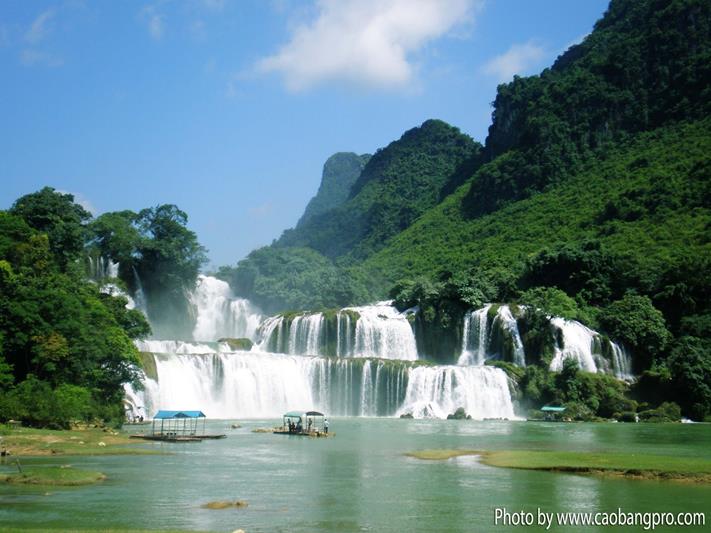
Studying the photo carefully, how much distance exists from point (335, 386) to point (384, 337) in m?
9.51

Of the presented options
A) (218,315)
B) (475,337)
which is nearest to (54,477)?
(475,337)

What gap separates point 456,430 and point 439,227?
71.8m

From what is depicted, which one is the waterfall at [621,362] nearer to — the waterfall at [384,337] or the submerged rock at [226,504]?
the waterfall at [384,337]

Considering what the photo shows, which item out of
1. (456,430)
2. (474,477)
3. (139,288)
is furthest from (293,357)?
(474,477)

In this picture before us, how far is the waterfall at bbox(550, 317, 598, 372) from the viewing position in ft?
186

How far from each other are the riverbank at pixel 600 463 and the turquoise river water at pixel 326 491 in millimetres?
810

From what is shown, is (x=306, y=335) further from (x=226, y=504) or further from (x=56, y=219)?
(x=226, y=504)

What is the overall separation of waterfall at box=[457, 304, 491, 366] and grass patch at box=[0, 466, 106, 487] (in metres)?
42.4

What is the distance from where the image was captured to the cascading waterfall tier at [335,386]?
51.2m

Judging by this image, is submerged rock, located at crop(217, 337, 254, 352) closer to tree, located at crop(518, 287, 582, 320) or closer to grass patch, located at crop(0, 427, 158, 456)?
tree, located at crop(518, 287, 582, 320)

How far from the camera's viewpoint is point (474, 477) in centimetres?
2295

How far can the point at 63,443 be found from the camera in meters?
28.8

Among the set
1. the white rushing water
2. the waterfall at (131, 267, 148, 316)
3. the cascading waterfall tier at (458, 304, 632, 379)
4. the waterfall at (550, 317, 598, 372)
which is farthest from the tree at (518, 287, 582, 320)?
the waterfall at (131, 267, 148, 316)

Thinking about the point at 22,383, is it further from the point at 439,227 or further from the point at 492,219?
the point at 439,227
